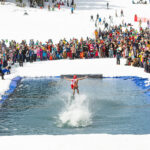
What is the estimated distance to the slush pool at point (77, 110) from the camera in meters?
16.2

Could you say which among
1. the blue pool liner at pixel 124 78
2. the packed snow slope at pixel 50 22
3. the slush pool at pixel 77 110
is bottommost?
the slush pool at pixel 77 110

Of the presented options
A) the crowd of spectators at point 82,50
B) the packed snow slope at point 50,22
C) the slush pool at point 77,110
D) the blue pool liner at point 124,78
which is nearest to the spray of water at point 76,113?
the slush pool at point 77,110

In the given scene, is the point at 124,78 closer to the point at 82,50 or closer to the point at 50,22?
the point at 82,50

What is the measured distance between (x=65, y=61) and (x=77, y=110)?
16.8 m

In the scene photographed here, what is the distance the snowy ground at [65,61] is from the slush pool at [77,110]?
2.07 meters

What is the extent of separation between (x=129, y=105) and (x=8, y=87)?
8.92m

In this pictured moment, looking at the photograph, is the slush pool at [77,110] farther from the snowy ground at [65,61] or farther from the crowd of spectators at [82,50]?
the crowd of spectators at [82,50]

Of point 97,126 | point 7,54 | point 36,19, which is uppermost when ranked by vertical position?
point 36,19

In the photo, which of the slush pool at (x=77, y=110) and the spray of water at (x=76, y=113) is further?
the spray of water at (x=76, y=113)

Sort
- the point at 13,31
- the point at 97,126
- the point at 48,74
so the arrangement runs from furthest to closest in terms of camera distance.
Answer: the point at 13,31, the point at 48,74, the point at 97,126

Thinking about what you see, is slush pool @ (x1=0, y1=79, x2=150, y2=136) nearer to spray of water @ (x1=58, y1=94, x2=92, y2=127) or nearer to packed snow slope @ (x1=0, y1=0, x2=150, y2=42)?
spray of water @ (x1=58, y1=94, x2=92, y2=127)

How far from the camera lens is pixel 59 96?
75.1ft

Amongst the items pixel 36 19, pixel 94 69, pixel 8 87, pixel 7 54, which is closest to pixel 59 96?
pixel 8 87
